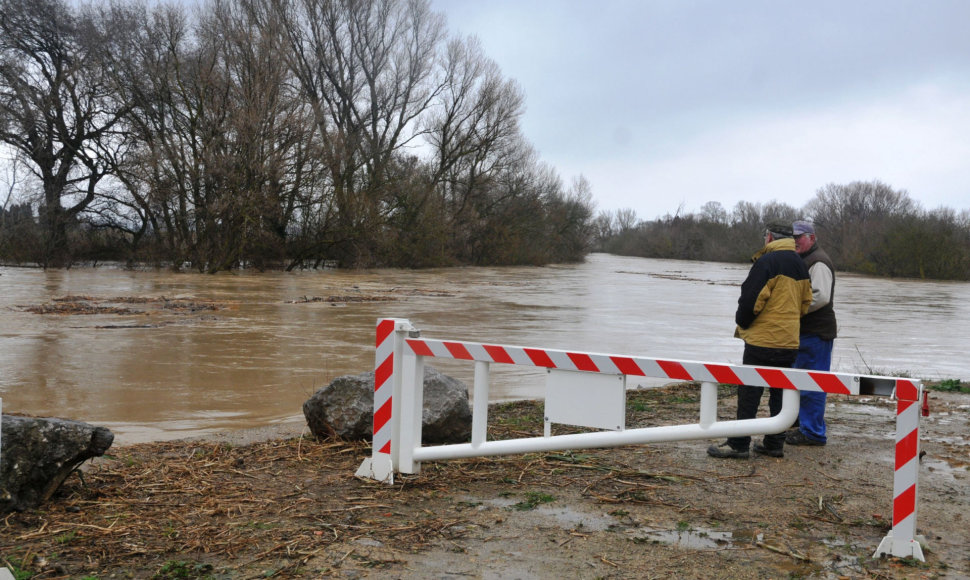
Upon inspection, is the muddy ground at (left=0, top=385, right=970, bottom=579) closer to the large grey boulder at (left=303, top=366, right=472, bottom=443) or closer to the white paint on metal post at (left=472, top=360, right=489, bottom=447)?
the large grey boulder at (left=303, top=366, right=472, bottom=443)


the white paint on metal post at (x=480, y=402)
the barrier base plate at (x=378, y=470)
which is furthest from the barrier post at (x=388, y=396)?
the white paint on metal post at (x=480, y=402)

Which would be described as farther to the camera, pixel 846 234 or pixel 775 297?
pixel 846 234

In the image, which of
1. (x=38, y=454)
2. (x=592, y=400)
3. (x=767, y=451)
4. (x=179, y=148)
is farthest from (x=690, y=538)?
(x=179, y=148)

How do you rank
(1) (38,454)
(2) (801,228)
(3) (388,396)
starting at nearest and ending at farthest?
(1) (38,454)
(3) (388,396)
(2) (801,228)

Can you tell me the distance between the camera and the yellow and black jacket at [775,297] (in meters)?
6.26

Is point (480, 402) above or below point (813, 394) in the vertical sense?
above

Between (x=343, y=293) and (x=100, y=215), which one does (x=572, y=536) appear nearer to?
(x=343, y=293)

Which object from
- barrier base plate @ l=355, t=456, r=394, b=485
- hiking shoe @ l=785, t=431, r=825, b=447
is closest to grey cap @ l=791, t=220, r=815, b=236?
hiking shoe @ l=785, t=431, r=825, b=447

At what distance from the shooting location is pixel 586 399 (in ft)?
16.3

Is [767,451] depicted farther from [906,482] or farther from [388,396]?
[388,396]

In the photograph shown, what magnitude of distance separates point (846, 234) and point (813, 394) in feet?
236

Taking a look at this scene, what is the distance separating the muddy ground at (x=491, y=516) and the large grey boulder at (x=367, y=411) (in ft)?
0.53

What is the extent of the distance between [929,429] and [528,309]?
17216 millimetres

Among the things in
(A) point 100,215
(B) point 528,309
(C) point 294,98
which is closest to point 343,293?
(B) point 528,309
